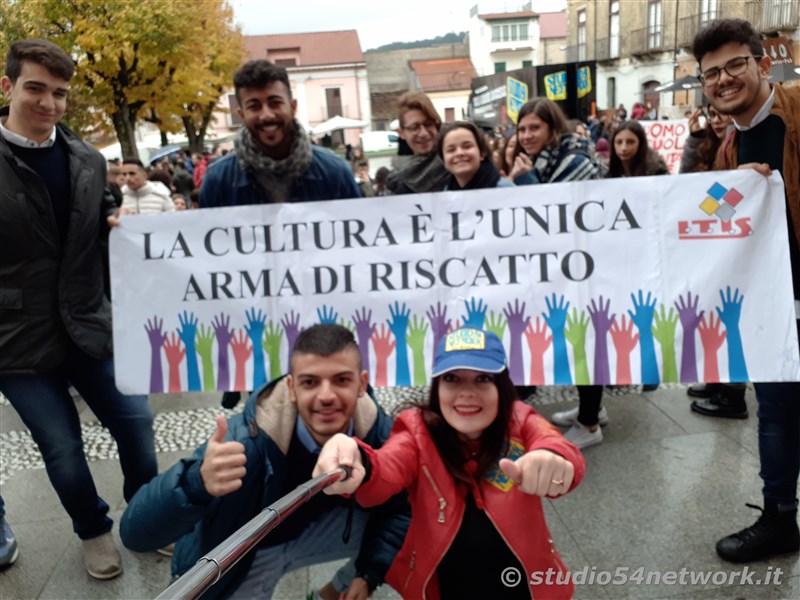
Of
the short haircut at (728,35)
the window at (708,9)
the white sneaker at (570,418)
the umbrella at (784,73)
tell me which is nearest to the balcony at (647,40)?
the window at (708,9)

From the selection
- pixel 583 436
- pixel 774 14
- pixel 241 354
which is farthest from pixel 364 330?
pixel 774 14

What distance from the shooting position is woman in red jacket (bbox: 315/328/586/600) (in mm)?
1794

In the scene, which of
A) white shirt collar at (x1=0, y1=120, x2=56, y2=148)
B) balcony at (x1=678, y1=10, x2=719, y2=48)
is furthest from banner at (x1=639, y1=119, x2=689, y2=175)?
balcony at (x1=678, y1=10, x2=719, y2=48)

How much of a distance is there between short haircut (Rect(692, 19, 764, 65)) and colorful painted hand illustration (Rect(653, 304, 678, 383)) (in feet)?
3.15

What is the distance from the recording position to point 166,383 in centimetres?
280

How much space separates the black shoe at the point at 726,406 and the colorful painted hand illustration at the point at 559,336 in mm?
1437

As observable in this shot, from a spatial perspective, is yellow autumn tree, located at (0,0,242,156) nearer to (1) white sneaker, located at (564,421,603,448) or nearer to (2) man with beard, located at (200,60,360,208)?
(2) man with beard, located at (200,60,360,208)

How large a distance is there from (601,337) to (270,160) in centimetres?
149

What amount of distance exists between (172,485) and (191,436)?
2278 millimetres

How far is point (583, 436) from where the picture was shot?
3475mm

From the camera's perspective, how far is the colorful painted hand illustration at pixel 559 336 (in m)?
2.68

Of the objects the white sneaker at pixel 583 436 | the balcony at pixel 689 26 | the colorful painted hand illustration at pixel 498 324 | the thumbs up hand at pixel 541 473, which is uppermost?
the balcony at pixel 689 26

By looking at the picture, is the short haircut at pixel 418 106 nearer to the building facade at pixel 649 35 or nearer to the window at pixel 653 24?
the building facade at pixel 649 35

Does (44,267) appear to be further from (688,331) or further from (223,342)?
(688,331)
